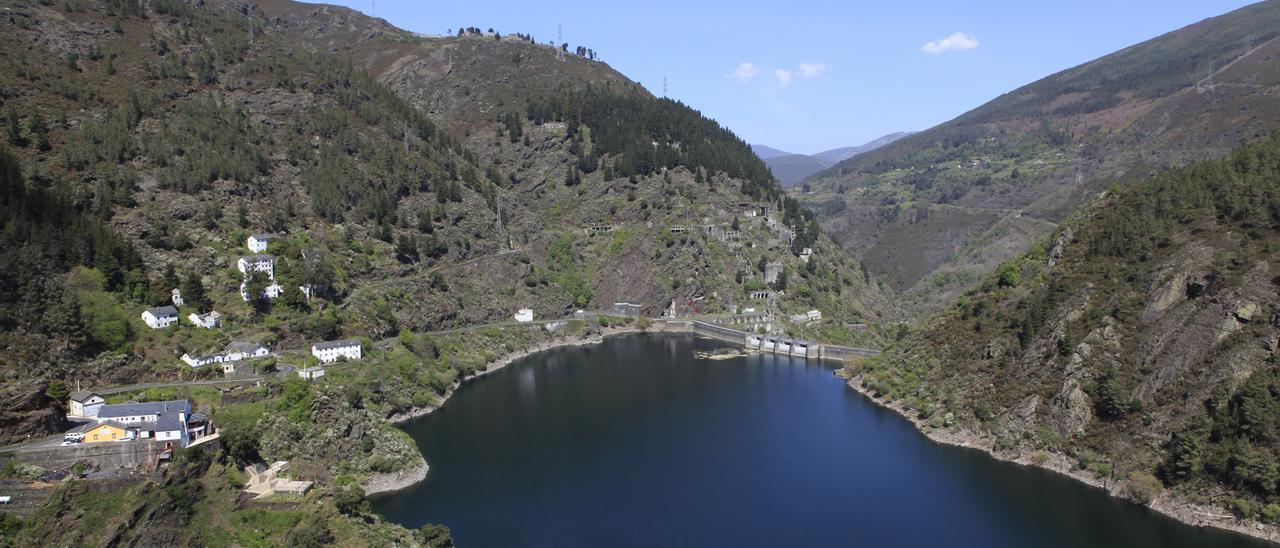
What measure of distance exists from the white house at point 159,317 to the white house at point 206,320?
63.7 inches

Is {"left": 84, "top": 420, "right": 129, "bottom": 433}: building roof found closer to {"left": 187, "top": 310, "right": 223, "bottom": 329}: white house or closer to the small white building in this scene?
{"left": 187, "top": 310, "right": 223, "bottom": 329}: white house

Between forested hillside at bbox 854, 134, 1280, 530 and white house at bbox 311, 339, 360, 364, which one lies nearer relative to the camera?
forested hillside at bbox 854, 134, 1280, 530

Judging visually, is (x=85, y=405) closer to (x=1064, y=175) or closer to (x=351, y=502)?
(x=351, y=502)

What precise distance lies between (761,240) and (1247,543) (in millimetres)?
79915

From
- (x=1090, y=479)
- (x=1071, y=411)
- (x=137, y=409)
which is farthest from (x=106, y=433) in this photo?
(x=1071, y=411)

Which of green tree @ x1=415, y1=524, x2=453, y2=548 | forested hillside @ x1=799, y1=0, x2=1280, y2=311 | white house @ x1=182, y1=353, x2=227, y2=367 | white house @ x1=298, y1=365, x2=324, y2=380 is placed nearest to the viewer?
green tree @ x1=415, y1=524, x2=453, y2=548

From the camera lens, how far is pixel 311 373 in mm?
63312

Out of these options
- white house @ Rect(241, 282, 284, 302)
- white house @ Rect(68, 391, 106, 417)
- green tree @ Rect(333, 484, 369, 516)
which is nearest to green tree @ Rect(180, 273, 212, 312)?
white house @ Rect(241, 282, 284, 302)

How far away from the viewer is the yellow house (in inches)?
1754

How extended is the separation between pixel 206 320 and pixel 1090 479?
64.7 m

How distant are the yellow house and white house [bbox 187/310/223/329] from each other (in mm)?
21415

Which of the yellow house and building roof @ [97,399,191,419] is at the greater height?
building roof @ [97,399,191,419]

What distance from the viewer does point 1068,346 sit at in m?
61.4

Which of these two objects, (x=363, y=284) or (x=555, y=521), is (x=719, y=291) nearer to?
(x=363, y=284)
